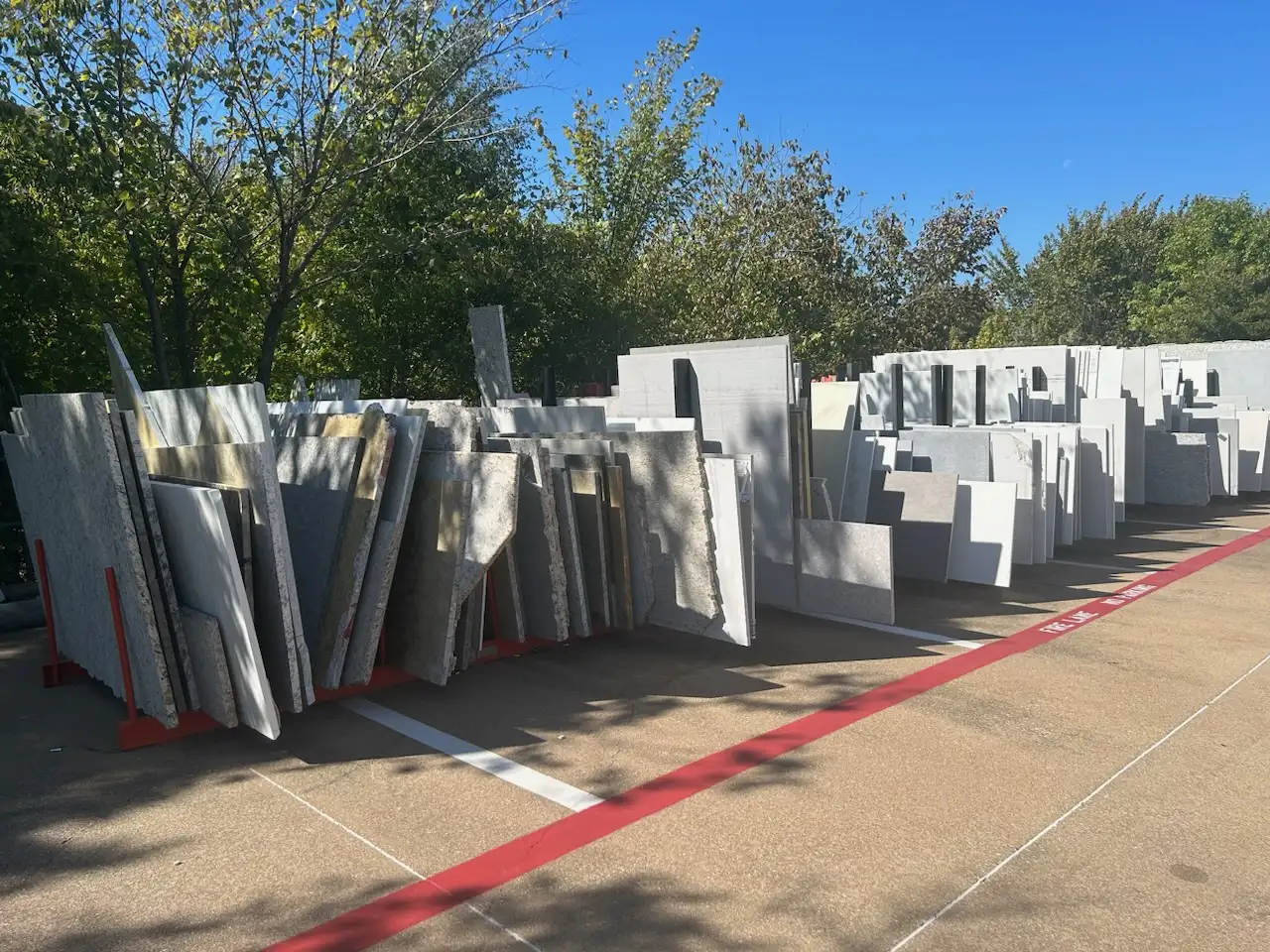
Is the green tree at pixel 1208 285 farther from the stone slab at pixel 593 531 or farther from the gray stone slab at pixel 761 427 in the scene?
the stone slab at pixel 593 531

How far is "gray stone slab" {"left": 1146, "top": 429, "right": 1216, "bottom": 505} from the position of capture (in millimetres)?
12977

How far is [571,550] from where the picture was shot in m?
5.86

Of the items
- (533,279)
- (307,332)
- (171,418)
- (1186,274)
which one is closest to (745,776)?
(171,418)

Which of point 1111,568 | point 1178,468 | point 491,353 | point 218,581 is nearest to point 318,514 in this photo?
point 218,581

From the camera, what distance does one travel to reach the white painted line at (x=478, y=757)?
13.0 ft

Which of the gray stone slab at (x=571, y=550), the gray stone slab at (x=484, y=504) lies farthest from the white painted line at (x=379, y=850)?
the gray stone slab at (x=571, y=550)

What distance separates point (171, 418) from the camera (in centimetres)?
593

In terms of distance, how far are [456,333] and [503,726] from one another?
1209 centimetres

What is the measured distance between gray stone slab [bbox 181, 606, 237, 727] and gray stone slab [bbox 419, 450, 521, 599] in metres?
1.21

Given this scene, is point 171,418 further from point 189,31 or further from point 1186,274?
point 1186,274

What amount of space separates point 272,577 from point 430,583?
2.90 ft

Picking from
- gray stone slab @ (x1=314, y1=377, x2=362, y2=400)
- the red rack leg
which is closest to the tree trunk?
gray stone slab @ (x1=314, y1=377, x2=362, y2=400)

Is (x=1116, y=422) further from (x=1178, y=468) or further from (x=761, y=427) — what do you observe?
(x=761, y=427)

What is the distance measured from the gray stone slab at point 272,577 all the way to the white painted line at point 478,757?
0.52 meters
